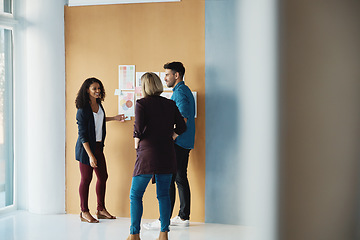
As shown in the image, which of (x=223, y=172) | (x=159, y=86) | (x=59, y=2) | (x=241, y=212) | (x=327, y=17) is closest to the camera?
(x=327, y=17)

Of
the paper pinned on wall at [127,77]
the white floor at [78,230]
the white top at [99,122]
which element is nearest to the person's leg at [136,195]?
the white floor at [78,230]

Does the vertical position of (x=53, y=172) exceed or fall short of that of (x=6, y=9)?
it falls short

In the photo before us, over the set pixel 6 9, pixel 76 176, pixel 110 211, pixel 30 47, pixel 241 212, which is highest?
pixel 6 9

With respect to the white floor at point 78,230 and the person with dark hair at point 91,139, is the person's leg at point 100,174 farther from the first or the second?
the white floor at point 78,230

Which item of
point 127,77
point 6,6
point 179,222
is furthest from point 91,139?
point 6,6

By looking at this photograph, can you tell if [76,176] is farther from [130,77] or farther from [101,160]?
[130,77]

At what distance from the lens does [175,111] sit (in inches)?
103

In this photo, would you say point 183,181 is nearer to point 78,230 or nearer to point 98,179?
point 98,179

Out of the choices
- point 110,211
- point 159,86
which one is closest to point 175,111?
point 159,86

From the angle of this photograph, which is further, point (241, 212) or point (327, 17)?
point (241, 212)

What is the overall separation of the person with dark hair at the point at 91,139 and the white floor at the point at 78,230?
0.17 m

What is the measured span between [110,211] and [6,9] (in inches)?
89.7

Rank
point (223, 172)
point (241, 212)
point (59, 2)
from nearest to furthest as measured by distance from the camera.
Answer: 1. point (241, 212)
2. point (223, 172)
3. point (59, 2)

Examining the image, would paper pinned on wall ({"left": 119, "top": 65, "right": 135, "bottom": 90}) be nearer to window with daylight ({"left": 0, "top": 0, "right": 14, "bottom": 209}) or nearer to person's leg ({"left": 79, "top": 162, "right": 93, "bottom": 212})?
person's leg ({"left": 79, "top": 162, "right": 93, "bottom": 212})
